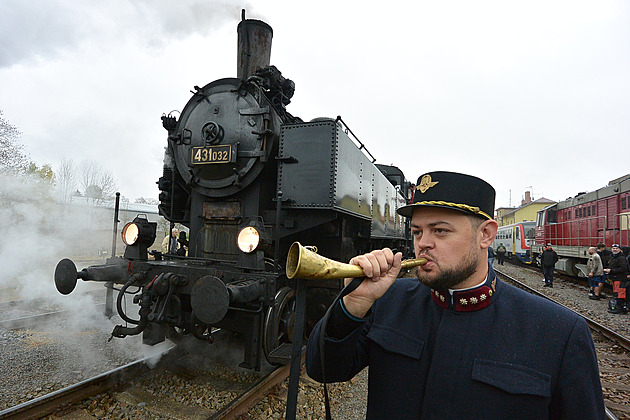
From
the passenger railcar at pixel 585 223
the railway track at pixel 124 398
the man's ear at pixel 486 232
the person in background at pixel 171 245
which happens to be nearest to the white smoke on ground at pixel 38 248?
the person in background at pixel 171 245

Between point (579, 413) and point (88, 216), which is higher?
point (88, 216)

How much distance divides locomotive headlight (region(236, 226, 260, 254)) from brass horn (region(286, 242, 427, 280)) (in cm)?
235

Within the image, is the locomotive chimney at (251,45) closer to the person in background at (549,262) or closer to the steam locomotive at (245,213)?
the steam locomotive at (245,213)

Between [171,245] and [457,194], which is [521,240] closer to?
[171,245]

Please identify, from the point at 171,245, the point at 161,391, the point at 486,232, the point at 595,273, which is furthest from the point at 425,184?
the point at 595,273

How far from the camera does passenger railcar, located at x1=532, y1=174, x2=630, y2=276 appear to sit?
12.3m

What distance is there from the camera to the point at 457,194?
139 centimetres

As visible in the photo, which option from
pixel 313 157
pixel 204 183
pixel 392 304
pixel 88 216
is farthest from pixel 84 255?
pixel 392 304

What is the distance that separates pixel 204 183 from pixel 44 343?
10.7 feet

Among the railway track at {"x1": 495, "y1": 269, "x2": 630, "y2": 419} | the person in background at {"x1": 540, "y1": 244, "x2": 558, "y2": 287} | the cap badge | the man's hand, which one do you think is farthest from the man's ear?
the person in background at {"x1": 540, "y1": 244, "x2": 558, "y2": 287}

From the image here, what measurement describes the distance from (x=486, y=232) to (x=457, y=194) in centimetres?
21

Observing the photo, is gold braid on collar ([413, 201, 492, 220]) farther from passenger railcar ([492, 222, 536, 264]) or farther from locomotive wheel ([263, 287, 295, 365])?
passenger railcar ([492, 222, 536, 264])

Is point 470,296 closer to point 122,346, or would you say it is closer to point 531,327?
point 531,327

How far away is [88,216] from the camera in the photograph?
11.8 metres
